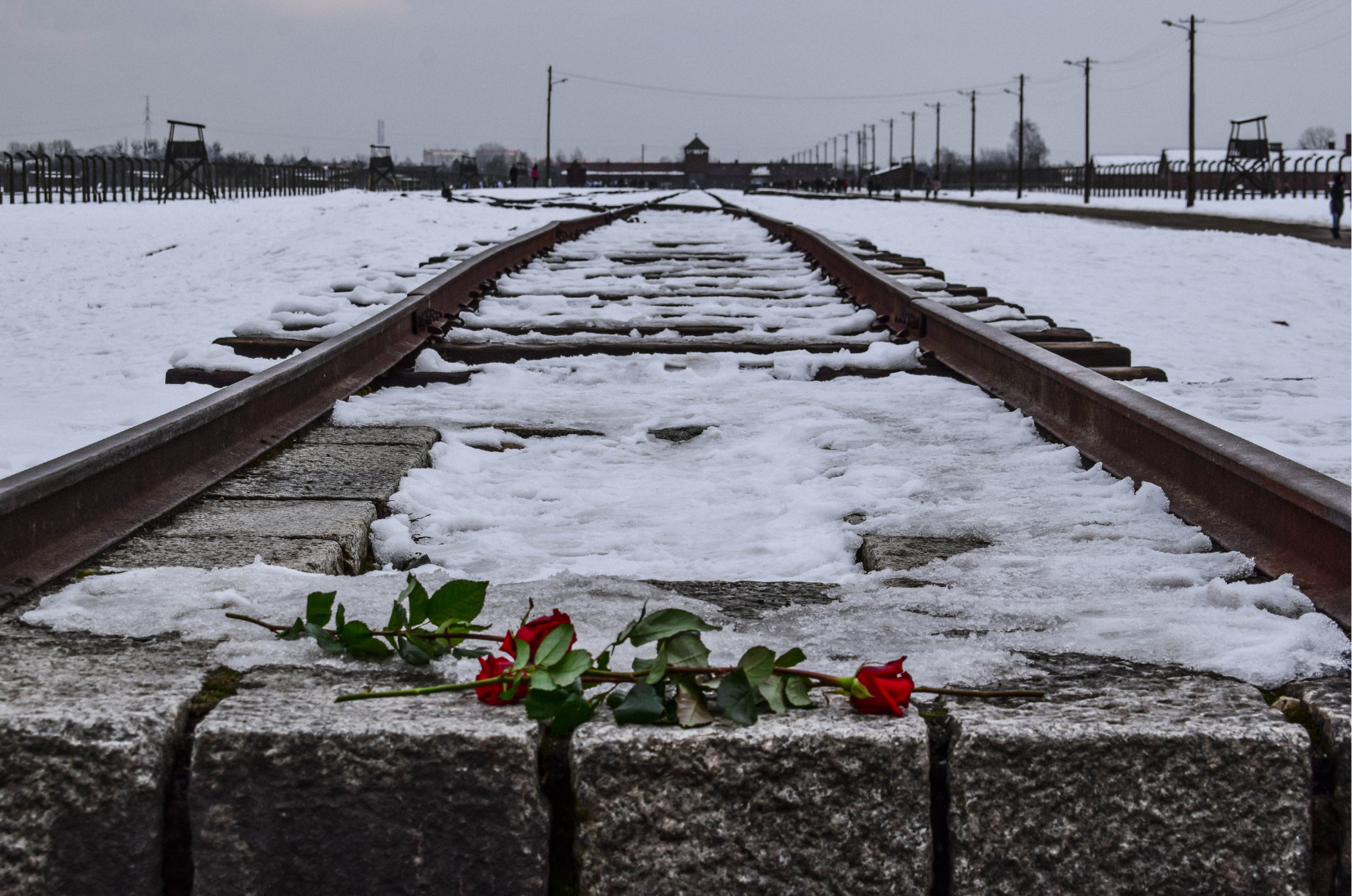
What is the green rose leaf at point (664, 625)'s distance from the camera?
1.59 metres

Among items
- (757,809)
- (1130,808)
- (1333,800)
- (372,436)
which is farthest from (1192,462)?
(372,436)

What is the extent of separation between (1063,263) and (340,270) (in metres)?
7.44

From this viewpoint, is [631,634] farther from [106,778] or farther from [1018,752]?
[106,778]

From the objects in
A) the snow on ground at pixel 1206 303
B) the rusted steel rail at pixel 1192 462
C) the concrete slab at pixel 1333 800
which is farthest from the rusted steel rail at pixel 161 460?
the snow on ground at pixel 1206 303

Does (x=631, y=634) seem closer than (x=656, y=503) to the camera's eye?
Yes

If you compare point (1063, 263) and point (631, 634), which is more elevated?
point (1063, 263)

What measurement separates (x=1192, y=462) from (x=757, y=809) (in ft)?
5.60

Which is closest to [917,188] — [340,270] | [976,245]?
[976,245]

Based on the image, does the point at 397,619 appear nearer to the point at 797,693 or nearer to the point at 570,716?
the point at 570,716

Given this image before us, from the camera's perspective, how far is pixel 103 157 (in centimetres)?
2606

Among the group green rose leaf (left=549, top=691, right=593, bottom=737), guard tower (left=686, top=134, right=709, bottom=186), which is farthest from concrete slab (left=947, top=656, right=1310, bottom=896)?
guard tower (left=686, top=134, right=709, bottom=186)

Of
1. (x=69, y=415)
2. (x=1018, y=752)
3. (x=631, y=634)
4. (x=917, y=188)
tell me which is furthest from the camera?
(x=917, y=188)

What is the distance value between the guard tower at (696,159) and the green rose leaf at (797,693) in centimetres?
13462

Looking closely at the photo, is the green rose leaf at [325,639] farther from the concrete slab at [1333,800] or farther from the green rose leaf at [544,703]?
the concrete slab at [1333,800]
